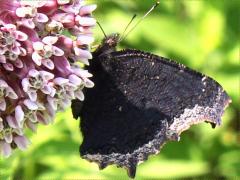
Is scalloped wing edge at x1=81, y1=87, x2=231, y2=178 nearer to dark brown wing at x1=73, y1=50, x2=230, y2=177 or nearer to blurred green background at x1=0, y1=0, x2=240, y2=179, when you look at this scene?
dark brown wing at x1=73, y1=50, x2=230, y2=177

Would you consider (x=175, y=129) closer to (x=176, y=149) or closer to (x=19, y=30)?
(x=19, y=30)

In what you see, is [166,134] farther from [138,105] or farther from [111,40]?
[111,40]

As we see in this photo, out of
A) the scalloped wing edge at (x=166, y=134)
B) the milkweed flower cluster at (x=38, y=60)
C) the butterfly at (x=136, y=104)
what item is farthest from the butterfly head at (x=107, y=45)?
the scalloped wing edge at (x=166, y=134)

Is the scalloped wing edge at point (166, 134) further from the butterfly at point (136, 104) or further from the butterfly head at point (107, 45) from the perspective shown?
the butterfly head at point (107, 45)

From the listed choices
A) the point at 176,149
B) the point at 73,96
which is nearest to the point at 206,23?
the point at 176,149

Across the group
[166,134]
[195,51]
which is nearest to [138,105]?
[166,134]

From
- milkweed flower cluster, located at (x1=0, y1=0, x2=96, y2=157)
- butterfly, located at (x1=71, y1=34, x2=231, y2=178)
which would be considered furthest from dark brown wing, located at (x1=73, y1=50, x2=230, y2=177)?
milkweed flower cluster, located at (x1=0, y1=0, x2=96, y2=157)
